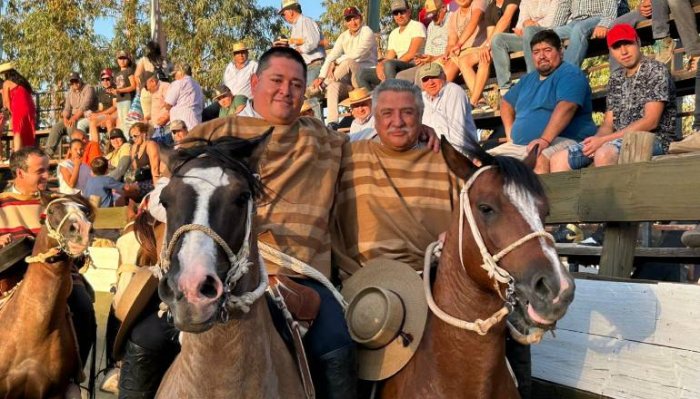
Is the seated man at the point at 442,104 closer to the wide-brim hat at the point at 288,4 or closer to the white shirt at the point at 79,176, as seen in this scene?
the wide-brim hat at the point at 288,4

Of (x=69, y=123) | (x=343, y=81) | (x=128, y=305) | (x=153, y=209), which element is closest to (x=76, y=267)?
(x=128, y=305)

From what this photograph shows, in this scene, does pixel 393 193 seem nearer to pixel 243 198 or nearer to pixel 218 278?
pixel 243 198

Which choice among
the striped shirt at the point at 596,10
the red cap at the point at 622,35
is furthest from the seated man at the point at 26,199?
the striped shirt at the point at 596,10

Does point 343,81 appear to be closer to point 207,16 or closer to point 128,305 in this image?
point 128,305

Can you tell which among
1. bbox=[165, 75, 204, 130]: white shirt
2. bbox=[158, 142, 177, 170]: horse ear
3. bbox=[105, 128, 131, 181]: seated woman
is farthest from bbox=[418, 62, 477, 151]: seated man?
bbox=[105, 128, 131, 181]: seated woman

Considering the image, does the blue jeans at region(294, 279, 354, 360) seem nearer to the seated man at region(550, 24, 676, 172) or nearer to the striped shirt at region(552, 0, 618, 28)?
the seated man at region(550, 24, 676, 172)

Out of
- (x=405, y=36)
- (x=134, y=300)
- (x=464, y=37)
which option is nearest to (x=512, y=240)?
(x=134, y=300)

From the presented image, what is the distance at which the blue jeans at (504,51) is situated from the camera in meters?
10.5

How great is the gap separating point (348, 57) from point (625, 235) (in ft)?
30.8

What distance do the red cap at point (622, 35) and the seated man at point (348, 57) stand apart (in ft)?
22.1

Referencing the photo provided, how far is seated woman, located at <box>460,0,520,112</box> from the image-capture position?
10.9 meters

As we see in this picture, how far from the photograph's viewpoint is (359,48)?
13.6m

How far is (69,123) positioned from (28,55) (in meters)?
17.0

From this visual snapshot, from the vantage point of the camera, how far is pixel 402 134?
5242 millimetres
